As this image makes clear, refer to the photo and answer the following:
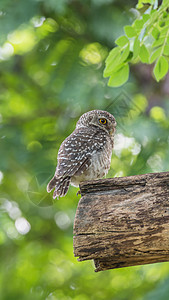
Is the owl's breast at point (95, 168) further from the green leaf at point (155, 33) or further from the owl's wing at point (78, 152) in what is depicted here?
the green leaf at point (155, 33)

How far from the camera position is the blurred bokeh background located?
13.3ft

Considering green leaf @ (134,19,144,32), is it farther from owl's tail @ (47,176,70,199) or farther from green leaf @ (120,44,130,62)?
owl's tail @ (47,176,70,199)

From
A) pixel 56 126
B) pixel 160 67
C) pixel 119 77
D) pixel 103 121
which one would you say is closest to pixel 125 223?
pixel 119 77

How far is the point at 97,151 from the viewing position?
2738 millimetres

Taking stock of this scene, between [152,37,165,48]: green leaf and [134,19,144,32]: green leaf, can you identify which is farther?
[152,37,165,48]: green leaf

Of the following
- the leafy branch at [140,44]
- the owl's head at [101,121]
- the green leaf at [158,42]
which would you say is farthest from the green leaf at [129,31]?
the owl's head at [101,121]

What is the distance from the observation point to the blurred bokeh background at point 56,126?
4047 millimetres

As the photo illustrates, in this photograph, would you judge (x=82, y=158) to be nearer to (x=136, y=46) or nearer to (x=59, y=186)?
(x=59, y=186)

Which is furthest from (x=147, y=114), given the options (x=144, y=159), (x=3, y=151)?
(x=3, y=151)

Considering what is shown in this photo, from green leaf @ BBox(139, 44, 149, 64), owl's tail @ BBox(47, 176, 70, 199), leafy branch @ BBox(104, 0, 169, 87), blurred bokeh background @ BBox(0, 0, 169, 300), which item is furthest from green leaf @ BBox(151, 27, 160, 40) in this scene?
blurred bokeh background @ BBox(0, 0, 169, 300)

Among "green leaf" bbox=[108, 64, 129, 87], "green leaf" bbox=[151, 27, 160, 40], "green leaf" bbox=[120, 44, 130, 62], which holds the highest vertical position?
"green leaf" bbox=[151, 27, 160, 40]

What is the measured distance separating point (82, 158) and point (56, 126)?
67.2 inches

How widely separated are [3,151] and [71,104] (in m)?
0.85

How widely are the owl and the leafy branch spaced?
1.74 ft
